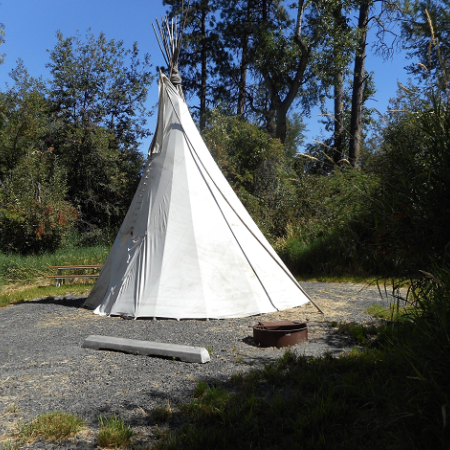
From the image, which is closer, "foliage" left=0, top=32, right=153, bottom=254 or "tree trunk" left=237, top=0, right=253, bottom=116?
"foliage" left=0, top=32, right=153, bottom=254

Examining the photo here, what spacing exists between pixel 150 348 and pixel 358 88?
38.8 feet

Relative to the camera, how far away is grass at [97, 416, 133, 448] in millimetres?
2596

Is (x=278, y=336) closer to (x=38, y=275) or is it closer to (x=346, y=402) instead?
(x=346, y=402)

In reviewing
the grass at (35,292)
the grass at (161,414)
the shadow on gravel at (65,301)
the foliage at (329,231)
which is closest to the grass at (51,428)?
the grass at (161,414)

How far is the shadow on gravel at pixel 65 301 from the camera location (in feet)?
24.2

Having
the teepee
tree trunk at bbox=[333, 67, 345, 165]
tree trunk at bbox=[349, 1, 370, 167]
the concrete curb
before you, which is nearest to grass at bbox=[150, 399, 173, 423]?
the concrete curb

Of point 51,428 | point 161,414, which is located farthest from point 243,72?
point 51,428

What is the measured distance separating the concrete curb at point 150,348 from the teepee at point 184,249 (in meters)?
1.37

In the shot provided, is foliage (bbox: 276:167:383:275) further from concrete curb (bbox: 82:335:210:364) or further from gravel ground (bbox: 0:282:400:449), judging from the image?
concrete curb (bbox: 82:335:210:364)

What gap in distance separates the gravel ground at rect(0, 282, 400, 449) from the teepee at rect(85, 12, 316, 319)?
28 centimetres

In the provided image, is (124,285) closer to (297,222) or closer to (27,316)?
(27,316)

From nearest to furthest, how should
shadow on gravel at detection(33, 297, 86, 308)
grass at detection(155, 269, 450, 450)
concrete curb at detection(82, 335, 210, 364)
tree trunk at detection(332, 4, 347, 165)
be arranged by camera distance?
1. grass at detection(155, 269, 450, 450)
2. concrete curb at detection(82, 335, 210, 364)
3. shadow on gravel at detection(33, 297, 86, 308)
4. tree trunk at detection(332, 4, 347, 165)

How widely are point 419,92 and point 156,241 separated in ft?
13.1

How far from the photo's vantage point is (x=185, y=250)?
6.29 meters
